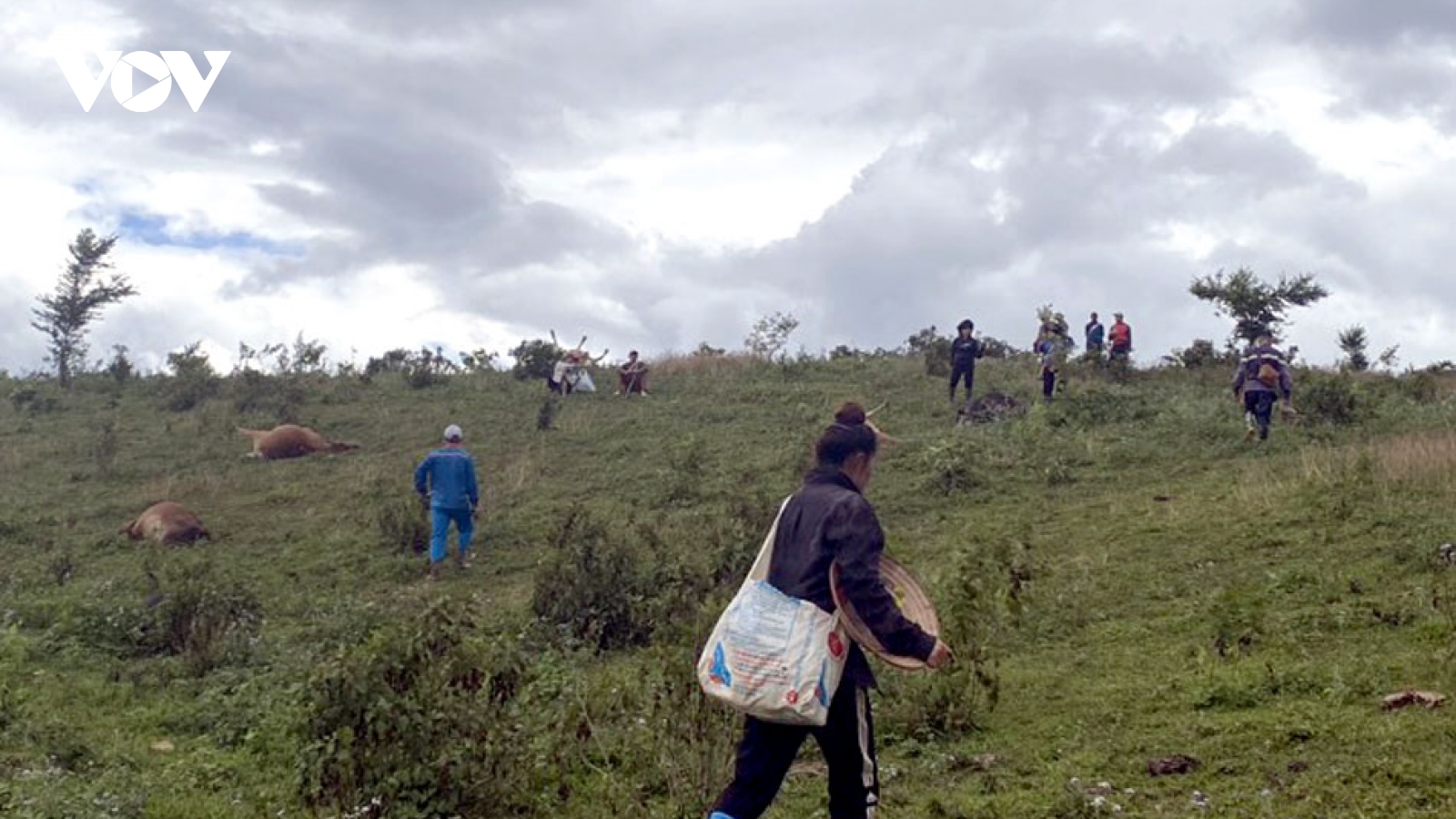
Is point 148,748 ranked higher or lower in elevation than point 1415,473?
lower

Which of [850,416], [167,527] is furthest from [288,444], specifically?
[850,416]

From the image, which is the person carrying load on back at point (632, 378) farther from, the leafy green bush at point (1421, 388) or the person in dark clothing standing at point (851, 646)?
the person in dark clothing standing at point (851, 646)

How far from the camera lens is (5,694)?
26.1 ft

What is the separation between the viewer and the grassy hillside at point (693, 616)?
232 inches

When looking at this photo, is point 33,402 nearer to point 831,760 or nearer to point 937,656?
point 831,760

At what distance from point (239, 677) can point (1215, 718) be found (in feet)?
20.1

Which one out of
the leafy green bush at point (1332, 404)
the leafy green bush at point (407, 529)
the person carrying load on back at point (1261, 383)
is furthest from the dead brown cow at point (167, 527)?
the leafy green bush at point (1332, 404)

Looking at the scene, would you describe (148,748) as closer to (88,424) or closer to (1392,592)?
(1392,592)

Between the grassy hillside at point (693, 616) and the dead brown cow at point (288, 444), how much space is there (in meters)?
0.66

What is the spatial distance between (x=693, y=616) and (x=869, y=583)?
14.4ft

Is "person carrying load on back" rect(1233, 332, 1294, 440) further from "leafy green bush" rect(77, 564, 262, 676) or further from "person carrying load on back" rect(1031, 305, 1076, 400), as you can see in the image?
"leafy green bush" rect(77, 564, 262, 676)

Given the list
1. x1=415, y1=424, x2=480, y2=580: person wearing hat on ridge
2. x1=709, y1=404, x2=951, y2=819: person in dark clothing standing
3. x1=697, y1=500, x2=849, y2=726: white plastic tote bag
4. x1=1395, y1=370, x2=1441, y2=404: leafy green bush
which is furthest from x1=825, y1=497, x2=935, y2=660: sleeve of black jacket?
x1=1395, y1=370, x2=1441, y2=404: leafy green bush

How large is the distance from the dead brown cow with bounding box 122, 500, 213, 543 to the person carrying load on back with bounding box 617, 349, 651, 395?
9779 millimetres

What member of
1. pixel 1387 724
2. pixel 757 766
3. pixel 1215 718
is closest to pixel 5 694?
pixel 757 766
